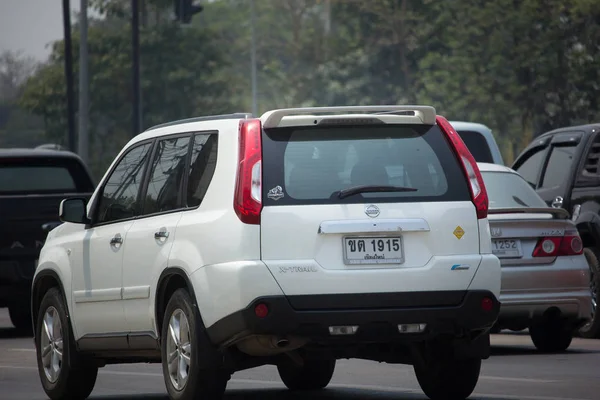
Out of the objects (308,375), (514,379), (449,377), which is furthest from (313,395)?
(514,379)

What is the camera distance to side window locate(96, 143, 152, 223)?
33.5 ft

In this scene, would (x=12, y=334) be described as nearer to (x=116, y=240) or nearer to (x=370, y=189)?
(x=116, y=240)

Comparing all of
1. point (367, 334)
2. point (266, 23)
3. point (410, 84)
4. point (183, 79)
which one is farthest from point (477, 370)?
point (266, 23)

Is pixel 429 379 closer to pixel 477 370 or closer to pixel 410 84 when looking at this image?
pixel 477 370

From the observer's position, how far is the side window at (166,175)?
379 inches

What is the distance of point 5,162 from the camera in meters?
17.6

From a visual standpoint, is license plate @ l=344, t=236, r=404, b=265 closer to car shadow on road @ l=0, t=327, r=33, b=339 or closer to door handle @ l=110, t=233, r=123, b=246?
door handle @ l=110, t=233, r=123, b=246

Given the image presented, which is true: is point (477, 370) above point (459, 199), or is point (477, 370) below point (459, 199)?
below

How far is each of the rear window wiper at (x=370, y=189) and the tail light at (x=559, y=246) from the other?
15.8 feet

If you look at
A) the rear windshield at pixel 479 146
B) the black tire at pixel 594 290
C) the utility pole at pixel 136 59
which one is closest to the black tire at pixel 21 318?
the rear windshield at pixel 479 146

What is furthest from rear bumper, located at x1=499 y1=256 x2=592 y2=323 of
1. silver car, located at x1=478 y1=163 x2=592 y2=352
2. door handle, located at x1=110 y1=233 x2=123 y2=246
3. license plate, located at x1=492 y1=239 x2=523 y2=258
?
door handle, located at x1=110 y1=233 x2=123 y2=246

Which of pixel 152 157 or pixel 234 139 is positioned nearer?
pixel 234 139

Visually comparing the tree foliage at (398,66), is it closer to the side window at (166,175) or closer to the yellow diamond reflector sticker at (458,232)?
the side window at (166,175)

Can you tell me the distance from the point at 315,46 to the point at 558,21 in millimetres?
37756
